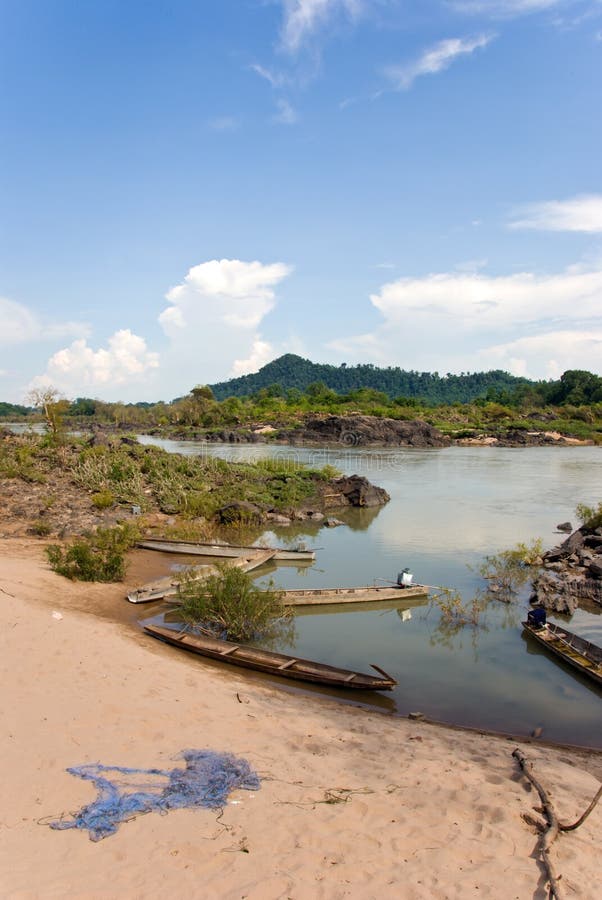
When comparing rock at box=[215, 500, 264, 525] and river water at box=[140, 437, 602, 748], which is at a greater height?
rock at box=[215, 500, 264, 525]

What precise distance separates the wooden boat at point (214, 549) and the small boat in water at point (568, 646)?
6893 millimetres

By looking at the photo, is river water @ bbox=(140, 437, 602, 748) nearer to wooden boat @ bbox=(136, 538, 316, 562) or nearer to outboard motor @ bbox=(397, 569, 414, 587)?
wooden boat @ bbox=(136, 538, 316, 562)

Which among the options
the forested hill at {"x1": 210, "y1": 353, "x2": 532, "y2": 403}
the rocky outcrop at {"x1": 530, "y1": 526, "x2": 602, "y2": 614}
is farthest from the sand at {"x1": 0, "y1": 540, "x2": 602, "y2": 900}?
the forested hill at {"x1": 210, "y1": 353, "x2": 532, "y2": 403}

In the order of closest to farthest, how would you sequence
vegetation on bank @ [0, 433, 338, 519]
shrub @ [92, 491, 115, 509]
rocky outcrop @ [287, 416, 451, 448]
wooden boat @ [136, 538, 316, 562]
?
wooden boat @ [136, 538, 316, 562], shrub @ [92, 491, 115, 509], vegetation on bank @ [0, 433, 338, 519], rocky outcrop @ [287, 416, 451, 448]

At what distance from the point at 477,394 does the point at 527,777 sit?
509 ft

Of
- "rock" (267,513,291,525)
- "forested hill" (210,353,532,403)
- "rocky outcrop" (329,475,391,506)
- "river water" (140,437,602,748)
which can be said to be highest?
"forested hill" (210,353,532,403)

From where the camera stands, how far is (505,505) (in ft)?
85.5

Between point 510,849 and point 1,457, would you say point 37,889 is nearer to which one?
point 510,849

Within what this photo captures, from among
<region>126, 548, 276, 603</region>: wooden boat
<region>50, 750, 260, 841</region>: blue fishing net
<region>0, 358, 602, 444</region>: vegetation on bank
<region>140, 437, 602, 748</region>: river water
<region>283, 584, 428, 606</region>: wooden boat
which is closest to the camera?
<region>50, 750, 260, 841</region>: blue fishing net

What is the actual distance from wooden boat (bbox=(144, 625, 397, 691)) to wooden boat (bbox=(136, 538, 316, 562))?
5900mm

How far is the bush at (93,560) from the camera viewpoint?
44.5ft

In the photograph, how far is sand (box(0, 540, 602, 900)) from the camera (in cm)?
437

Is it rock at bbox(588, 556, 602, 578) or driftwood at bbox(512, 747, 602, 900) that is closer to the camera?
driftwood at bbox(512, 747, 602, 900)

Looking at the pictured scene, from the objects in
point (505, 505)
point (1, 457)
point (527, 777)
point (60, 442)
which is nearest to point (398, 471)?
point (505, 505)
